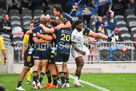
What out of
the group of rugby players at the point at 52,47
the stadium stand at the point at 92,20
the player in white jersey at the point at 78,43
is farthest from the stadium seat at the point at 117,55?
the group of rugby players at the point at 52,47

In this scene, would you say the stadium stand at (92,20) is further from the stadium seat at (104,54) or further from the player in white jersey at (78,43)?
the player in white jersey at (78,43)

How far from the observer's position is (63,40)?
41.0 feet

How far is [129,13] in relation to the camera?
90.1 feet

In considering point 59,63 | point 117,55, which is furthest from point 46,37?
point 117,55

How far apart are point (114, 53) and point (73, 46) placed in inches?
317

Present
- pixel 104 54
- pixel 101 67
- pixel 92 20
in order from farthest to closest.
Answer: pixel 92 20 < pixel 101 67 < pixel 104 54

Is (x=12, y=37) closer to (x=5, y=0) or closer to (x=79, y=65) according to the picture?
(x=5, y=0)

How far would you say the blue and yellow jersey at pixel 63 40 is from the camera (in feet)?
40.9

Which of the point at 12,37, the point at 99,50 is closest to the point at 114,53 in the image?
the point at 99,50

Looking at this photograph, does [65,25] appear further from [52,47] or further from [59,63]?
[59,63]

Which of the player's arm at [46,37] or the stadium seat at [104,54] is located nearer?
the player's arm at [46,37]

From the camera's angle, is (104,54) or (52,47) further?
(104,54)

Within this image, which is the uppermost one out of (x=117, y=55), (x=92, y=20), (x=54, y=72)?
(x=92, y=20)

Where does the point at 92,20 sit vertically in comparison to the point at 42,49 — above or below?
above
